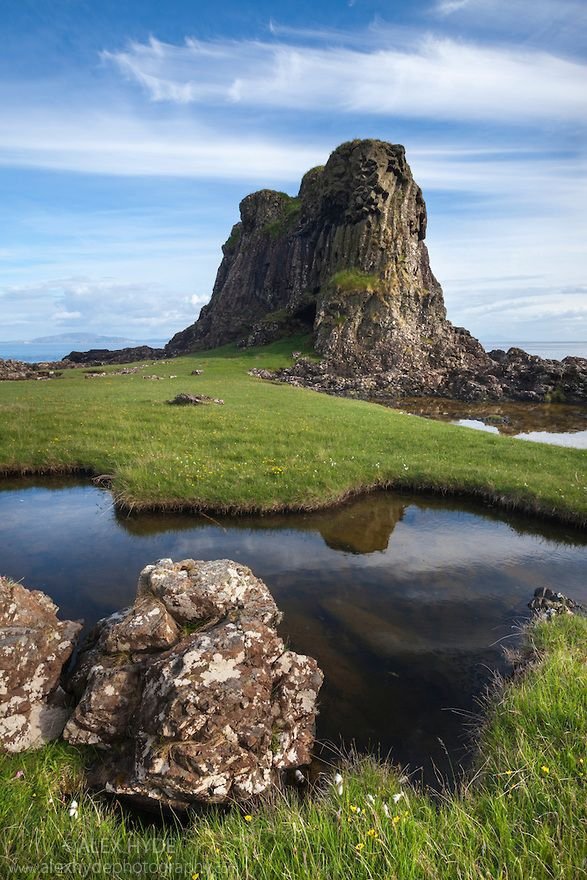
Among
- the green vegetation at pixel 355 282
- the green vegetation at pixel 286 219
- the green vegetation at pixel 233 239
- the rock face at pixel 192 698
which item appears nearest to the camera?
the rock face at pixel 192 698

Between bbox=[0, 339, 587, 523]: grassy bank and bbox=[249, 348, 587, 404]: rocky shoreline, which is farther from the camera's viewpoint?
bbox=[249, 348, 587, 404]: rocky shoreline

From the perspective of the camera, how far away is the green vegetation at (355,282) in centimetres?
8806

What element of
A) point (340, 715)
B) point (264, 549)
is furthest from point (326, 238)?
point (340, 715)

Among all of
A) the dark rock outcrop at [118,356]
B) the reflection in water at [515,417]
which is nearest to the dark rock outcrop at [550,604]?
the reflection in water at [515,417]

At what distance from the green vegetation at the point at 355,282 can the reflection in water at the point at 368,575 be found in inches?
2854

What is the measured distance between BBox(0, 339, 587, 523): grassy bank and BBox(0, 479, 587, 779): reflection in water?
1.07 meters

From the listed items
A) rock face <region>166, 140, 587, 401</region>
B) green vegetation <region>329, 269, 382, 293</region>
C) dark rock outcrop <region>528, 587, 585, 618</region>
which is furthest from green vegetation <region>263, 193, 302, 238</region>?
dark rock outcrop <region>528, 587, 585, 618</region>

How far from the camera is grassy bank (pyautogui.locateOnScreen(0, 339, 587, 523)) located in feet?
66.0

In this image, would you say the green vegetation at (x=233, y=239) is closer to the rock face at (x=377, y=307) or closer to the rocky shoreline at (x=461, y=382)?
the rock face at (x=377, y=307)

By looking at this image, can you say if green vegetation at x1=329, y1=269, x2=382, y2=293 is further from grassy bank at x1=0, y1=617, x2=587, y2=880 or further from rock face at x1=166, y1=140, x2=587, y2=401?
grassy bank at x1=0, y1=617, x2=587, y2=880

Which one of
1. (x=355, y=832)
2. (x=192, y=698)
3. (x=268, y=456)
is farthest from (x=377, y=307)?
(x=355, y=832)

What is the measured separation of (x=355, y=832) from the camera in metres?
5.15

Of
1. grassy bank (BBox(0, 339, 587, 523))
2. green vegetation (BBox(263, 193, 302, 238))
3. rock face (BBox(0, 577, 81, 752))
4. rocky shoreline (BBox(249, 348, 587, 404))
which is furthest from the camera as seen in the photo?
green vegetation (BBox(263, 193, 302, 238))

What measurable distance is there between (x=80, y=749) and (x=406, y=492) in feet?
57.8
